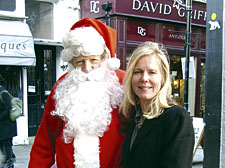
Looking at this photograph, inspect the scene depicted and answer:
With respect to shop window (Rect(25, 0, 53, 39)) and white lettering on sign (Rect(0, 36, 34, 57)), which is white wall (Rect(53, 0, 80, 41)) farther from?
white lettering on sign (Rect(0, 36, 34, 57))

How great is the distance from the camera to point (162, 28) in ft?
29.3

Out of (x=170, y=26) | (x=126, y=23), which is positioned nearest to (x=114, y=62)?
(x=126, y=23)

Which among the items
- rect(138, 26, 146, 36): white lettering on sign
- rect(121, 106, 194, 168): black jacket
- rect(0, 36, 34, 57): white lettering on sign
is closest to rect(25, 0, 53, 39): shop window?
rect(0, 36, 34, 57): white lettering on sign

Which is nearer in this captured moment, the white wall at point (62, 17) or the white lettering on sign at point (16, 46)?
the white lettering on sign at point (16, 46)

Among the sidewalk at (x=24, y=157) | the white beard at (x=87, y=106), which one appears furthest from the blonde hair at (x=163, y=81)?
the sidewalk at (x=24, y=157)

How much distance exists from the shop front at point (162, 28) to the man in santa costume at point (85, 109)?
16.9ft

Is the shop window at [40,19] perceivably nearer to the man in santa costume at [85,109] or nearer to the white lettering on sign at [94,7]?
the white lettering on sign at [94,7]

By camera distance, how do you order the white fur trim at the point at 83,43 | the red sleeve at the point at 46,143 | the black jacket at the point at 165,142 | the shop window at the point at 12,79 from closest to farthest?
the black jacket at the point at 165,142
the white fur trim at the point at 83,43
the red sleeve at the point at 46,143
the shop window at the point at 12,79

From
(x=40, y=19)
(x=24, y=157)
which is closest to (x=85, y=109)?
(x=24, y=157)

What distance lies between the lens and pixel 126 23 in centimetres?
812

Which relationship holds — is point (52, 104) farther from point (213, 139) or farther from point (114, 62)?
point (213, 139)

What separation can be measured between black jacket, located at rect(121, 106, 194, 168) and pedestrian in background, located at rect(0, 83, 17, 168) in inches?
142

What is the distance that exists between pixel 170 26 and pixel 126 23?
1946 mm

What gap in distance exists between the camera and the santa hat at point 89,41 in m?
2.17
